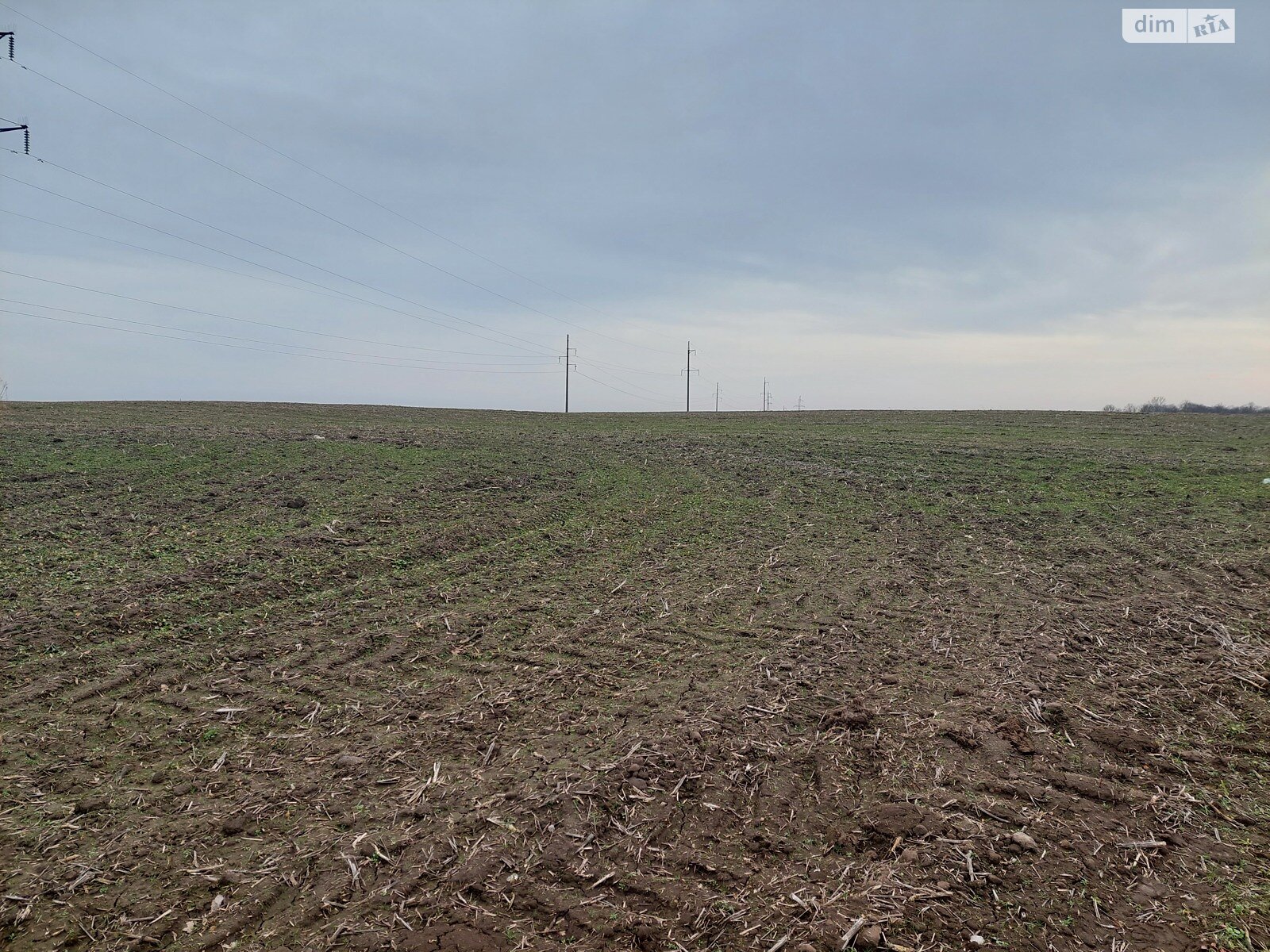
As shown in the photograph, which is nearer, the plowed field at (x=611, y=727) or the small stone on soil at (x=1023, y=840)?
the plowed field at (x=611, y=727)

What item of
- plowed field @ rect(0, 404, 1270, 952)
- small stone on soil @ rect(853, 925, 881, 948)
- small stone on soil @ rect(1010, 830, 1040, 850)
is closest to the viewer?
small stone on soil @ rect(853, 925, 881, 948)

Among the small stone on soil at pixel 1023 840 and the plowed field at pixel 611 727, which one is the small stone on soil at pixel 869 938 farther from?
A: the small stone on soil at pixel 1023 840

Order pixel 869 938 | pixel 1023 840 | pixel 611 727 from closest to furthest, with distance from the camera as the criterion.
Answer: pixel 869 938 → pixel 1023 840 → pixel 611 727

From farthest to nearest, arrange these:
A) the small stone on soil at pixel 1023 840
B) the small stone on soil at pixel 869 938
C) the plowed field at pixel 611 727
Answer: the small stone on soil at pixel 1023 840, the plowed field at pixel 611 727, the small stone on soil at pixel 869 938

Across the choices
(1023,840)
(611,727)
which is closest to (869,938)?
(1023,840)

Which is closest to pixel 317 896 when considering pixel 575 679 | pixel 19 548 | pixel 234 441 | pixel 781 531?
pixel 575 679

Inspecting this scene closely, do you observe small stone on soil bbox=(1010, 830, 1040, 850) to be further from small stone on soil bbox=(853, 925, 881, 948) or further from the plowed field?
Answer: small stone on soil bbox=(853, 925, 881, 948)

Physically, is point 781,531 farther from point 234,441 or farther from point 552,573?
point 234,441

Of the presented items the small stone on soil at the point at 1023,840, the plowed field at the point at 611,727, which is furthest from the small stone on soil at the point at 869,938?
the small stone on soil at the point at 1023,840

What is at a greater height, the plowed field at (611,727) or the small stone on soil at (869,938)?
the plowed field at (611,727)

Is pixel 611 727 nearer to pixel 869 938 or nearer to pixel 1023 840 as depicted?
pixel 869 938

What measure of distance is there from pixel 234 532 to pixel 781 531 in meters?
7.04

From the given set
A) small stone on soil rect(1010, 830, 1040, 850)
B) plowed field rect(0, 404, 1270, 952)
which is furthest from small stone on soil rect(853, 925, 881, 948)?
small stone on soil rect(1010, 830, 1040, 850)

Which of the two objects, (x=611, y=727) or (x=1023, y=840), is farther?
(x=611, y=727)
